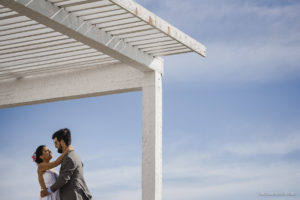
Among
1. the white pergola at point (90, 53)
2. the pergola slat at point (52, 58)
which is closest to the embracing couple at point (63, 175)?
the white pergola at point (90, 53)

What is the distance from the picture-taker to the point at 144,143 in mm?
8352

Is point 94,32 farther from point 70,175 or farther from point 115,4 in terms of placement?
point 70,175

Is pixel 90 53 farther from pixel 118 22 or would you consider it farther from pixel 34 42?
pixel 118 22

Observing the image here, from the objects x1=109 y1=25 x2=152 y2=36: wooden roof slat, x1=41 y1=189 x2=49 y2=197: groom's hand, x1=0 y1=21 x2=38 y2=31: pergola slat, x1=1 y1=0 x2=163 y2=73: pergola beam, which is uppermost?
x1=0 y1=21 x2=38 y2=31: pergola slat

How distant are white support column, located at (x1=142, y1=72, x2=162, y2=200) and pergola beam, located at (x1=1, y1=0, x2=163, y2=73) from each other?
311mm

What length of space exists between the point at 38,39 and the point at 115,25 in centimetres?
150

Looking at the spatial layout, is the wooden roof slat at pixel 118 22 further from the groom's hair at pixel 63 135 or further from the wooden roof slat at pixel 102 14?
the groom's hair at pixel 63 135

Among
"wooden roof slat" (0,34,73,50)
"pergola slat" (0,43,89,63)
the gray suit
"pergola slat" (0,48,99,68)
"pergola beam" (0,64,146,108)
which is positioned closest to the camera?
the gray suit

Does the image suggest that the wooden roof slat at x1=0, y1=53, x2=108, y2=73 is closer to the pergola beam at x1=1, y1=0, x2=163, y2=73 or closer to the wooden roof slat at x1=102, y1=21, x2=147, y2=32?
the pergola beam at x1=1, y1=0, x2=163, y2=73

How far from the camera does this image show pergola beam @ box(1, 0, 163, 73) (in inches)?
237

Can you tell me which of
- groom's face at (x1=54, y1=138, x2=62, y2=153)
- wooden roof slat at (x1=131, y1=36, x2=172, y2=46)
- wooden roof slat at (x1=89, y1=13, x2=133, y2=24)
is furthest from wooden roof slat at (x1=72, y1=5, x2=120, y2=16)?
groom's face at (x1=54, y1=138, x2=62, y2=153)

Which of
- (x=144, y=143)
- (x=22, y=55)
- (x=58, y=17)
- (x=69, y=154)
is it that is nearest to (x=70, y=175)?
(x=69, y=154)

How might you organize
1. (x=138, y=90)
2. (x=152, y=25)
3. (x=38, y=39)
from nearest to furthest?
(x=152, y=25) → (x=38, y=39) → (x=138, y=90)

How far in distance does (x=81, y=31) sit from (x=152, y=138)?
2.31 metres
